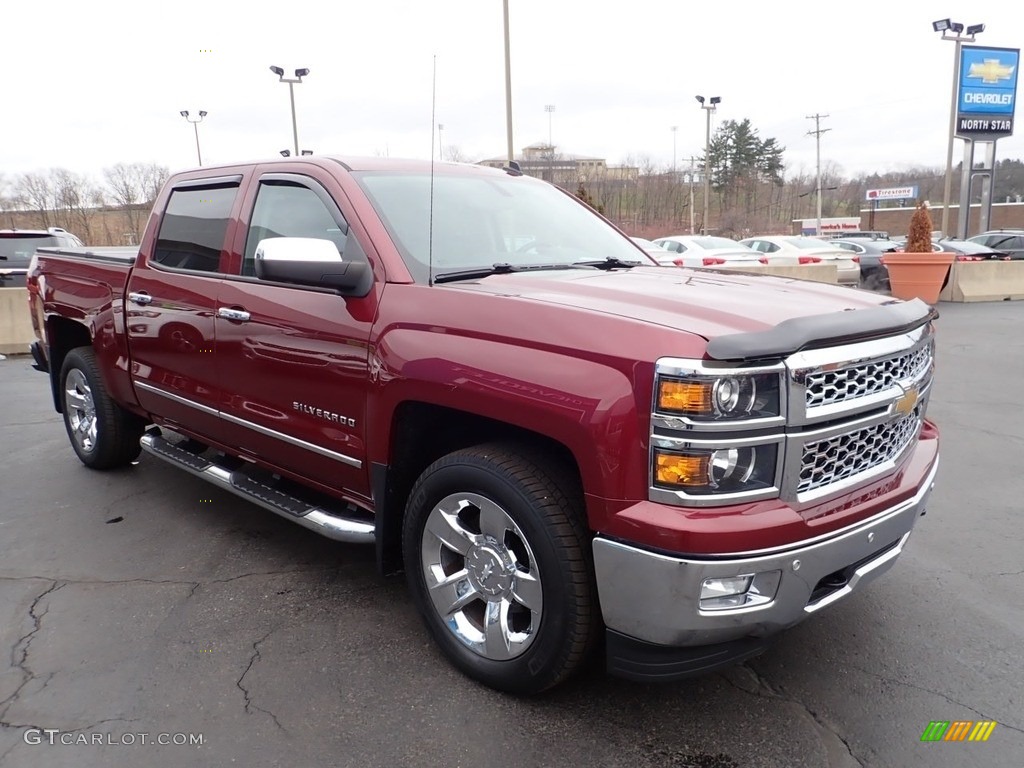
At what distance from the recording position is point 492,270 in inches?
123

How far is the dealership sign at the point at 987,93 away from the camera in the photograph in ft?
104

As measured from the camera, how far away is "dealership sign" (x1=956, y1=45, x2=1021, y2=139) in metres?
31.6

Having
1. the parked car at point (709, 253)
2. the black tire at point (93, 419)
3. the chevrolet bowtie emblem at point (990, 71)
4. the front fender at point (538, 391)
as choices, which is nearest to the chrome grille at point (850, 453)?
the front fender at point (538, 391)

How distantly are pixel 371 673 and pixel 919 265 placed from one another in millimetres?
14357

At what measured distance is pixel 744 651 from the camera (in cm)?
232

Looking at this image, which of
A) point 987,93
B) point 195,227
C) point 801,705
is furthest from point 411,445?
point 987,93

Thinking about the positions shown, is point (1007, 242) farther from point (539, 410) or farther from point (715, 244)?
point (539, 410)

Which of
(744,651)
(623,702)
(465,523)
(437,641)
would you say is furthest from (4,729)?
(744,651)

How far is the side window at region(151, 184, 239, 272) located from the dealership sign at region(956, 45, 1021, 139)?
35.2 meters

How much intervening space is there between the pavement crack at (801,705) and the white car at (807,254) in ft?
54.9

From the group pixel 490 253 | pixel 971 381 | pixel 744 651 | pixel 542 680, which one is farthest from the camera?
pixel 971 381

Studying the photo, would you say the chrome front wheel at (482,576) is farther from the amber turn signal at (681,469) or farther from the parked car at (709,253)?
the parked car at (709,253)

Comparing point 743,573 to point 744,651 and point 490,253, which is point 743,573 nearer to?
point 744,651

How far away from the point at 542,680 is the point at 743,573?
84 centimetres
